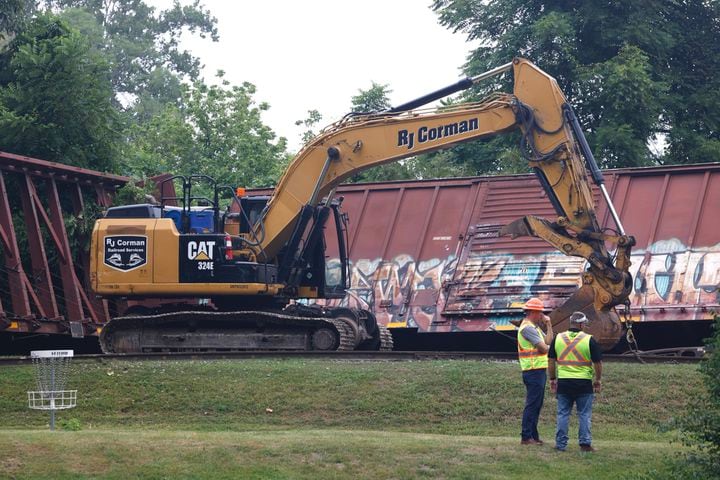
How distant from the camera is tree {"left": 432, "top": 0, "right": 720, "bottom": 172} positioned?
116 feet

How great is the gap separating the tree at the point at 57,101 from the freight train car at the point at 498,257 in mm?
7137

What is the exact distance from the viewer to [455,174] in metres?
38.7

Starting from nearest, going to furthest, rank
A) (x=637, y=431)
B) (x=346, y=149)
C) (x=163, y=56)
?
(x=637, y=431) → (x=346, y=149) → (x=163, y=56)

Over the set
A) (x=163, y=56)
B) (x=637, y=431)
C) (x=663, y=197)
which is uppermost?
(x=163, y=56)

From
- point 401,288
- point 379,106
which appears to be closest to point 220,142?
point 379,106

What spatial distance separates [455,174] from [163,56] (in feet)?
155

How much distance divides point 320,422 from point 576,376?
155 inches

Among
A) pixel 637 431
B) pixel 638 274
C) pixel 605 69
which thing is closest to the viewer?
pixel 637 431

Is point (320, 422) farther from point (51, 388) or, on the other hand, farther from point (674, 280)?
point (674, 280)

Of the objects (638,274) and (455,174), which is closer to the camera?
(638,274)

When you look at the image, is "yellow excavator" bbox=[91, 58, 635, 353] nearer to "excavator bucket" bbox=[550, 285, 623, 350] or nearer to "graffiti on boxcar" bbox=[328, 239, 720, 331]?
"excavator bucket" bbox=[550, 285, 623, 350]

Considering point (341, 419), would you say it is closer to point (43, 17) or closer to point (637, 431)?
point (637, 431)

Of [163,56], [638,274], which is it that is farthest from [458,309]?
[163,56]

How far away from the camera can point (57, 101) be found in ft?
94.3
